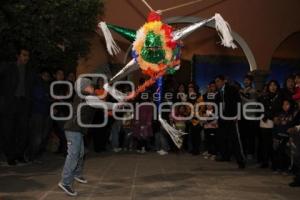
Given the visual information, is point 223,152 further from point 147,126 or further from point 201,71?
point 201,71

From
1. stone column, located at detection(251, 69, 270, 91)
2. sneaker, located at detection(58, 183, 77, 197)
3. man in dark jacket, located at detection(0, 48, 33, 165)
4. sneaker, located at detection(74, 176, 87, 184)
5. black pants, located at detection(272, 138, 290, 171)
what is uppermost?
stone column, located at detection(251, 69, 270, 91)

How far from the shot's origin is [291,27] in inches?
591

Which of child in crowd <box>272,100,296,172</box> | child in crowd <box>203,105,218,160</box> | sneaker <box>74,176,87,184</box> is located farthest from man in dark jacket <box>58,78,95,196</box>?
child in crowd <box>203,105,218,160</box>

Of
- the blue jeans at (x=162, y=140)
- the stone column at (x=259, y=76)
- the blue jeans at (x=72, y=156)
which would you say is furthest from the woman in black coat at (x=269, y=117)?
the stone column at (x=259, y=76)

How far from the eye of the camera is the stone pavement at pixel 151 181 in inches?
265

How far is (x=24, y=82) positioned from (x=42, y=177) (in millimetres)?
1814

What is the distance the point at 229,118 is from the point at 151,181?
2.32 metres

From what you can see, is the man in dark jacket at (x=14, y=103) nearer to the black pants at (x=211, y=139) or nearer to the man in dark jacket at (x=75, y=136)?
the man in dark jacket at (x=75, y=136)

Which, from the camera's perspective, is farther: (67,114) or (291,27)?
(291,27)

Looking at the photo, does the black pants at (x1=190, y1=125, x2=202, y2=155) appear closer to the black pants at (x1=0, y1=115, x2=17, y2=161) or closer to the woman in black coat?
the woman in black coat

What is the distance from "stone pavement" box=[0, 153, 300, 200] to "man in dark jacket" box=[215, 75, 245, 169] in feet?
1.17

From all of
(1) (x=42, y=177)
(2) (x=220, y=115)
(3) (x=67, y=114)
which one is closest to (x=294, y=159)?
(2) (x=220, y=115)

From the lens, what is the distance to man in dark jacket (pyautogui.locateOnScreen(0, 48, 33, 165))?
28.9 feet

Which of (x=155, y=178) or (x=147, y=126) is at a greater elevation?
(x=147, y=126)
